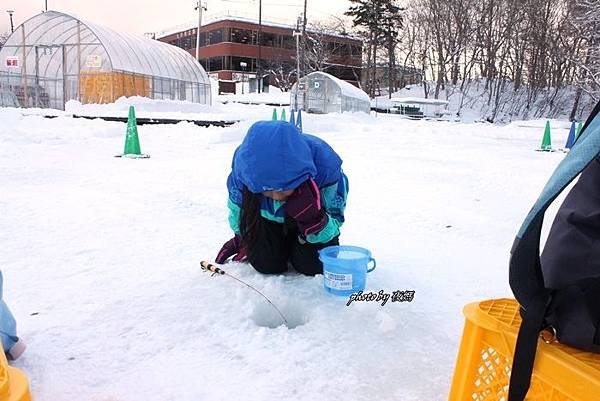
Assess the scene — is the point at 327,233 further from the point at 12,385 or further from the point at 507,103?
the point at 507,103

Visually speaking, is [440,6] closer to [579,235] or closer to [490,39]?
[490,39]

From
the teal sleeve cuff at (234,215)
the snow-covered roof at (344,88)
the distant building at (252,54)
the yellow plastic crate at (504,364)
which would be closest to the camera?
the yellow plastic crate at (504,364)

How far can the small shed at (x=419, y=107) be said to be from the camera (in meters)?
29.6

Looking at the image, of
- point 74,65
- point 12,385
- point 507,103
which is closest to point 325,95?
point 74,65

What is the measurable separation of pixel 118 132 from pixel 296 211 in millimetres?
9380

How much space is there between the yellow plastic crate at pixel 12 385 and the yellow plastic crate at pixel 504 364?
3.36 ft

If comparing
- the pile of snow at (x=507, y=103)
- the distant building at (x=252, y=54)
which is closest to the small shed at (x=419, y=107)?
the pile of snow at (x=507, y=103)

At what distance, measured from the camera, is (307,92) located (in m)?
24.2

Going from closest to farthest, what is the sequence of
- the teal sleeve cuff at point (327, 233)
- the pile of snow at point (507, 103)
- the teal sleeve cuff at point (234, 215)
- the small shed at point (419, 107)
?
1. the teal sleeve cuff at point (327, 233)
2. the teal sleeve cuff at point (234, 215)
3. the small shed at point (419, 107)
4. the pile of snow at point (507, 103)

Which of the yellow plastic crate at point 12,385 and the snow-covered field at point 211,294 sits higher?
the yellow plastic crate at point 12,385

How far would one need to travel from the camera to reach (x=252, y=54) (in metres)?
49.8

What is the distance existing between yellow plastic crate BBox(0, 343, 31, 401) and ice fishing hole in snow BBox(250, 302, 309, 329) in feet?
3.60

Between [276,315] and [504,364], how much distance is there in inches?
48.9

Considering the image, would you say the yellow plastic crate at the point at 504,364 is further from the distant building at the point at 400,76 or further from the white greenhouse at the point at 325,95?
the distant building at the point at 400,76
